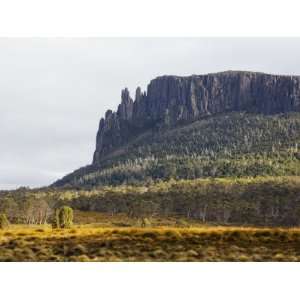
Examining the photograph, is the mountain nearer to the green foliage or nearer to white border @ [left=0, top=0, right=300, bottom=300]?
the green foliage

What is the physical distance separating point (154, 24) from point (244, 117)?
45280 millimetres

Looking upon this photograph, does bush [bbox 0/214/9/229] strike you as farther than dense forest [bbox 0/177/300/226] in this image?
No

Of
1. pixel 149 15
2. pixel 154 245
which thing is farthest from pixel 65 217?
pixel 149 15

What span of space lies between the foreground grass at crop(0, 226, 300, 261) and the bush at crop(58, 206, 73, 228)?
3.45ft

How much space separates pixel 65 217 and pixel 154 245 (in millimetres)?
2622

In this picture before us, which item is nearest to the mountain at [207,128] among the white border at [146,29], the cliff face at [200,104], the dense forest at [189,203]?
the cliff face at [200,104]

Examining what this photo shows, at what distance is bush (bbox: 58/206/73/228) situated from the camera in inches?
575

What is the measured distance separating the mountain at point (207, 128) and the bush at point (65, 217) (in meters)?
16.1

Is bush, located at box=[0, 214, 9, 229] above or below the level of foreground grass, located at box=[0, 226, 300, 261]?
above

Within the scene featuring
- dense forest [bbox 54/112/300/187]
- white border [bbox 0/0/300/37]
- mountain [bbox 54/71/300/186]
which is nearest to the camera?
white border [bbox 0/0/300/37]

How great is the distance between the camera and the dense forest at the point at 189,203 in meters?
14.9

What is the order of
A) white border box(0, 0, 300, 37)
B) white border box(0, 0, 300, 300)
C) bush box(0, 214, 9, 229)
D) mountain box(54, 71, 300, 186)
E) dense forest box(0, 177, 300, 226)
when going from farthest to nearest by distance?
mountain box(54, 71, 300, 186) < dense forest box(0, 177, 300, 226) < bush box(0, 214, 9, 229) < white border box(0, 0, 300, 37) < white border box(0, 0, 300, 300)
